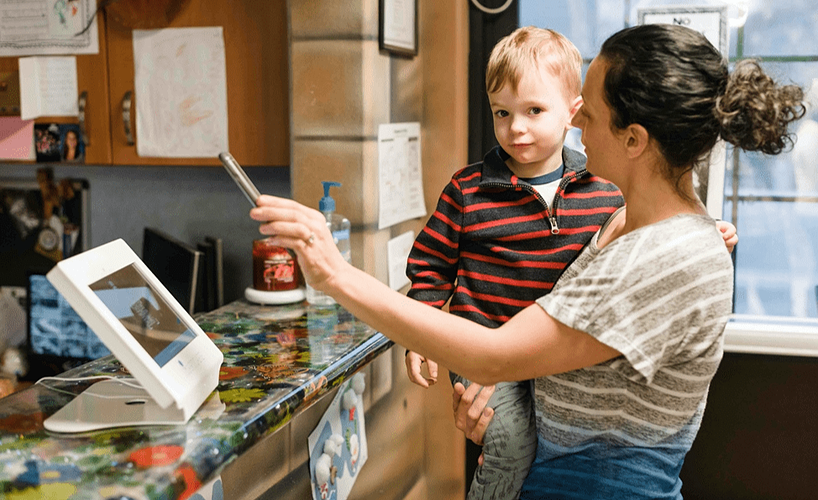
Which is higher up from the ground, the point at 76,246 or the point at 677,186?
the point at 677,186

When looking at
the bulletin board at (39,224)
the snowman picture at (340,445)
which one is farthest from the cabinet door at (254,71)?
the bulletin board at (39,224)

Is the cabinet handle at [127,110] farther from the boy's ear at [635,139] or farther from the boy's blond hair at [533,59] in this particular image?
the boy's ear at [635,139]

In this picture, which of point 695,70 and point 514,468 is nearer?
point 695,70

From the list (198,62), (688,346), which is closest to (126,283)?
(688,346)

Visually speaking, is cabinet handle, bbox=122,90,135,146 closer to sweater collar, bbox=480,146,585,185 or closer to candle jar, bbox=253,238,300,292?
candle jar, bbox=253,238,300,292

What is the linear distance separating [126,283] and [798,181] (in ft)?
6.13

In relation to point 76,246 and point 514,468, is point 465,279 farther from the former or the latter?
point 76,246

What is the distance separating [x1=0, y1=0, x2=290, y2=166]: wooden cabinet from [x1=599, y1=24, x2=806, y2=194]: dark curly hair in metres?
1.20

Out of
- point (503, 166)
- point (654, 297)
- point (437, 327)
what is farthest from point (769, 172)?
point (437, 327)

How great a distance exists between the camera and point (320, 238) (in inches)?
40.8

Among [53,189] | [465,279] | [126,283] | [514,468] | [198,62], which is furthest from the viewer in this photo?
[53,189]

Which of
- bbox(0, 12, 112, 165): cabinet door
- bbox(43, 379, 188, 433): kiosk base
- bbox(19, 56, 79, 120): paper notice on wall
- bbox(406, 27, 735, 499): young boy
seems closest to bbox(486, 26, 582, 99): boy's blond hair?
bbox(406, 27, 735, 499): young boy

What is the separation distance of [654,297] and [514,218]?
0.52 metres

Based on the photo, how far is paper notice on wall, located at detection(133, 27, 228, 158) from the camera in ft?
6.82
